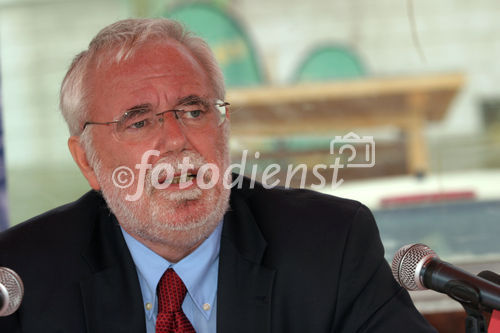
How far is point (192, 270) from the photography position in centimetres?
168

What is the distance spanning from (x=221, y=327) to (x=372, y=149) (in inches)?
66.7

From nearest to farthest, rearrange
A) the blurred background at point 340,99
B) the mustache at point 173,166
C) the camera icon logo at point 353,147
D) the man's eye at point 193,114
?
1. the mustache at point 173,166
2. the man's eye at point 193,114
3. the blurred background at point 340,99
4. the camera icon logo at point 353,147

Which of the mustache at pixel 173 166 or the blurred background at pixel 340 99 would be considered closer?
the mustache at pixel 173 166

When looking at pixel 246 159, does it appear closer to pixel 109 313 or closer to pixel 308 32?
pixel 308 32

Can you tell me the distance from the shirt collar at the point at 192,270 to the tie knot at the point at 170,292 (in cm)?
1

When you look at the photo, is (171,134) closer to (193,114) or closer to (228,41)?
(193,114)

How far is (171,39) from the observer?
5.74 ft

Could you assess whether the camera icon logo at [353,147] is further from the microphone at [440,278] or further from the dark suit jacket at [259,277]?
the microphone at [440,278]

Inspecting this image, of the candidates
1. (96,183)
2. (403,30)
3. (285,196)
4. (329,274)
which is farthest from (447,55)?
(96,183)

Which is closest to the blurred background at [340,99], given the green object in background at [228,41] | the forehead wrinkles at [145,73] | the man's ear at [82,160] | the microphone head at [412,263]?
the green object in background at [228,41]

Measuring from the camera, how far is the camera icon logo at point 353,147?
3.02 metres

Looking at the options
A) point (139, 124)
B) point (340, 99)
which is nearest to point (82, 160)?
point (139, 124)

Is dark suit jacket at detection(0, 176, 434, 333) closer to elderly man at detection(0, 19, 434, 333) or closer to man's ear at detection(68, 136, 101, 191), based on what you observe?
elderly man at detection(0, 19, 434, 333)

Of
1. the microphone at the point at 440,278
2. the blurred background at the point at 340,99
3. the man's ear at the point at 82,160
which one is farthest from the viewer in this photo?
the blurred background at the point at 340,99
